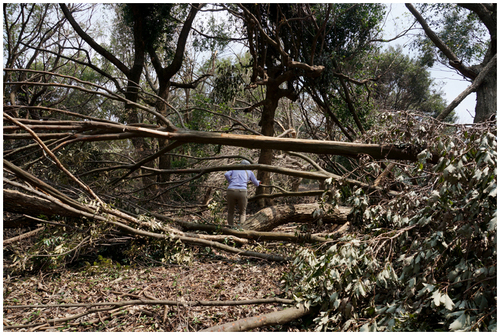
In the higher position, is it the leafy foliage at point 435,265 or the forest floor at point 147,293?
the leafy foliage at point 435,265

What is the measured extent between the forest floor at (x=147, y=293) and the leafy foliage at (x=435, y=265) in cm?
63

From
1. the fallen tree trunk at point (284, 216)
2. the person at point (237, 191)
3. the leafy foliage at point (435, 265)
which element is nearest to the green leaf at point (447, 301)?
the leafy foliage at point (435, 265)

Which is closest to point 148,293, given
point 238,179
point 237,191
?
point 237,191

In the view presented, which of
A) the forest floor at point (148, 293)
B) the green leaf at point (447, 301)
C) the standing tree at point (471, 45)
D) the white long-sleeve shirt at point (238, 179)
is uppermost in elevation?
the standing tree at point (471, 45)

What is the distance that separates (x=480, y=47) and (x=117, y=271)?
40.1ft

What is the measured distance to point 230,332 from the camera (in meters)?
2.78

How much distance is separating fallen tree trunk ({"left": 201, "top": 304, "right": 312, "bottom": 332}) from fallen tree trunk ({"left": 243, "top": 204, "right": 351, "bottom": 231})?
2.82 meters

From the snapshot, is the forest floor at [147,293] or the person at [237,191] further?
the person at [237,191]

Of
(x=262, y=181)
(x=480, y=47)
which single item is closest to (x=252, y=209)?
(x=262, y=181)

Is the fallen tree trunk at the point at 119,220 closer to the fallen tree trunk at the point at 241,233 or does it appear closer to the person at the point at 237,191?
the fallen tree trunk at the point at 241,233

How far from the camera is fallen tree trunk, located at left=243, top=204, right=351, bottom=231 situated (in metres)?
6.05

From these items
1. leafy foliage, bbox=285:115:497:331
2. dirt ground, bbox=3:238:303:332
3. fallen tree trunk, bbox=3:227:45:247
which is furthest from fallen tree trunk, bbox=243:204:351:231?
fallen tree trunk, bbox=3:227:45:247

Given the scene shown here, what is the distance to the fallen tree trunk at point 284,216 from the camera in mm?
6047

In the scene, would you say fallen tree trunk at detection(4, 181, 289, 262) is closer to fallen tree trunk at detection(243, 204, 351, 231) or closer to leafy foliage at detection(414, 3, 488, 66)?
fallen tree trunk at detection(243, 204, 351, 231)
